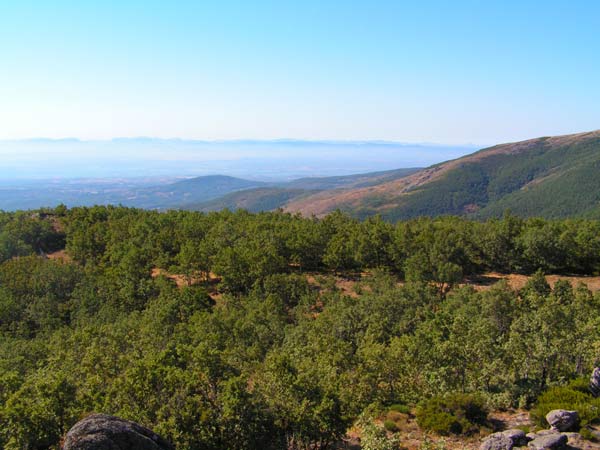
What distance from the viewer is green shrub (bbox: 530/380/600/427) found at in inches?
744

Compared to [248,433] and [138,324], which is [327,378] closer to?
[248,433]

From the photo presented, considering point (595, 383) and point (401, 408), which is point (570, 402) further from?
point (401, 408)

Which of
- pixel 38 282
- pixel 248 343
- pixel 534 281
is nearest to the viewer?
pixel 248 343

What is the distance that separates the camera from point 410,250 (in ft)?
203

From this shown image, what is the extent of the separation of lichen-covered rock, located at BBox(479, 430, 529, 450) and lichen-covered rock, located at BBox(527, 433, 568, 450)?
1.86 feet

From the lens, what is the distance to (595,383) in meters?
21.2

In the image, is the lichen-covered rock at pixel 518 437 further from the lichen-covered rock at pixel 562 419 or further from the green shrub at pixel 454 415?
the green shrub at pixel 454 415

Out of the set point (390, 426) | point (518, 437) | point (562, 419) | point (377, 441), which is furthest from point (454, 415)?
point (377, 441)

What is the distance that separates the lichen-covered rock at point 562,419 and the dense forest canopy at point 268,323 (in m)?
3.97

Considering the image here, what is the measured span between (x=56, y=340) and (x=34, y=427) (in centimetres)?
2501

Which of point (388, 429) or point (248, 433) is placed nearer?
point (248, 433)

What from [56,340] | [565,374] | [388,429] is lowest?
[56,340]

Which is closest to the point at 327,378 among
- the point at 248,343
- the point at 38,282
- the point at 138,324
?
the point at 248,343

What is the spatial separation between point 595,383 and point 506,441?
823cm
